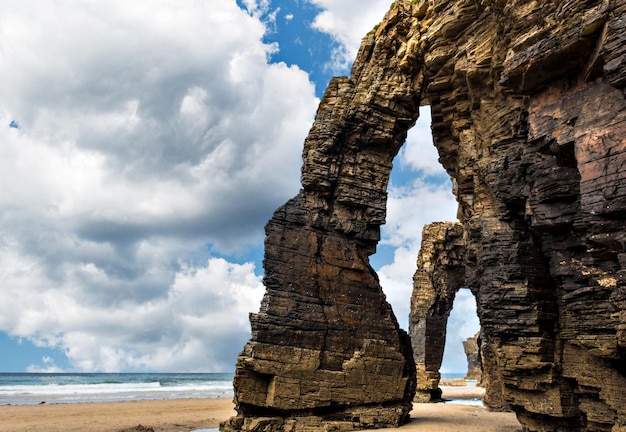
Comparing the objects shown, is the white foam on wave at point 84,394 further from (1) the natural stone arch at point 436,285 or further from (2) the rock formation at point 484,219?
(2) the rock formation at point 484,219

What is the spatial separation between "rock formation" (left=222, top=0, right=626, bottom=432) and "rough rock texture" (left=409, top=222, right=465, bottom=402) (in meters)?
18.2

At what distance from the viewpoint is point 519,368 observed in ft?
51.0

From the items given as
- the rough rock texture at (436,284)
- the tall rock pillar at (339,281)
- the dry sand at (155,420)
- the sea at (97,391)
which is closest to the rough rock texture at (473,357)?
the sea at (97,391)

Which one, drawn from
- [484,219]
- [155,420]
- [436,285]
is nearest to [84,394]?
[155,420]

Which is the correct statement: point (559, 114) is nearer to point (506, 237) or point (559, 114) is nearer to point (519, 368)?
point (506, 237)

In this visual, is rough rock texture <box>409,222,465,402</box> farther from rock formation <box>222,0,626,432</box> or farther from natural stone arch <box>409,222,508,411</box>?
rock formation <box>222,0,626,432</box>

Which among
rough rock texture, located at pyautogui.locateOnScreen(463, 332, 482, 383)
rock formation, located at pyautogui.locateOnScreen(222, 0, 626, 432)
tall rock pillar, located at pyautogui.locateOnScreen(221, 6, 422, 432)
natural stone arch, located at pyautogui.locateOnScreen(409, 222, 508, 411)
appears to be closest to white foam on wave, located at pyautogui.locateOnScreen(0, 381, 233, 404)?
natural stone arch, located at pyautogui.locateOnScreen(409, 222, 508, 411)

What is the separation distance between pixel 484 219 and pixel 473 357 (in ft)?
201

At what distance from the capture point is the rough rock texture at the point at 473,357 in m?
69.4

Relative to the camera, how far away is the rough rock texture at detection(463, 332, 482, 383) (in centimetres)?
6938

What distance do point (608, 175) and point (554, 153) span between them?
238 cm

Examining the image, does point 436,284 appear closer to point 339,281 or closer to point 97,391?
point 339,281

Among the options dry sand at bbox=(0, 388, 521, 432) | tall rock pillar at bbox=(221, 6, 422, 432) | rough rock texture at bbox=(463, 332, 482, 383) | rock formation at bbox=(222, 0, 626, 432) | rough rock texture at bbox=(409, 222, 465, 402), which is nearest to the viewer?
rock formation at bbox=(222, 0, 626, 432)

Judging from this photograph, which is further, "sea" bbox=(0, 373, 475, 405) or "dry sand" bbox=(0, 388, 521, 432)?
"sea" bbox=(0, 373, 475, 405)
